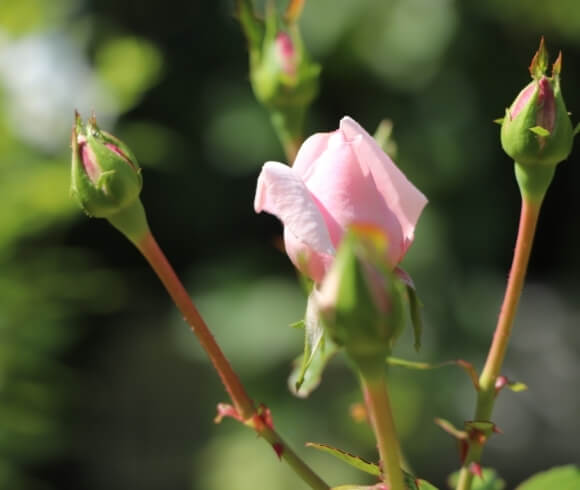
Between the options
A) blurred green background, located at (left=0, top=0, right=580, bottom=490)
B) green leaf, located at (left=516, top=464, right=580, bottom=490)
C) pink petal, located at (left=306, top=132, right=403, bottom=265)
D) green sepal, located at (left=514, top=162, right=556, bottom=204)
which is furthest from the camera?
blurred green background, located at (left=0, top=0, right=580, bottom=490)

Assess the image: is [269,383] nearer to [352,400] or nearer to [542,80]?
[352,400]

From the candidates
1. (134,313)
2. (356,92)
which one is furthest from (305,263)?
(134,313)

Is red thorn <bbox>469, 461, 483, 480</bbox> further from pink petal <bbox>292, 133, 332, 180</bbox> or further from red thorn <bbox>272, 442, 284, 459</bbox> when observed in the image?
pink petal <bbox>292, 133, 332, 180</bbox>

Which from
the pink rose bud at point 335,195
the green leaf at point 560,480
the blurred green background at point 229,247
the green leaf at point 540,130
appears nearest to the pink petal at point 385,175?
the pink rose bud at point 335,195

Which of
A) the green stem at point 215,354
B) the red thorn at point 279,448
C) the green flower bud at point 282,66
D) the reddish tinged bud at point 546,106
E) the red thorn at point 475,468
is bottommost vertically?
the red thorn at point 475,468

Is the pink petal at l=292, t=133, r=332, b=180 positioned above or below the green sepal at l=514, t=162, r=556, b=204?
above

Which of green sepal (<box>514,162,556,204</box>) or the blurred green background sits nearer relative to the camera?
green sepal (<box>514,162,556,204</box>)

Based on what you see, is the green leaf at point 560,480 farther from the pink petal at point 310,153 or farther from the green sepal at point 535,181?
the pink petal at point 310,153

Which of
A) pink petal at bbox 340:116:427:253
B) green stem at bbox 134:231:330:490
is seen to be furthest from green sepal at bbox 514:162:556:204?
green stem at bbox 134:231:330:490
